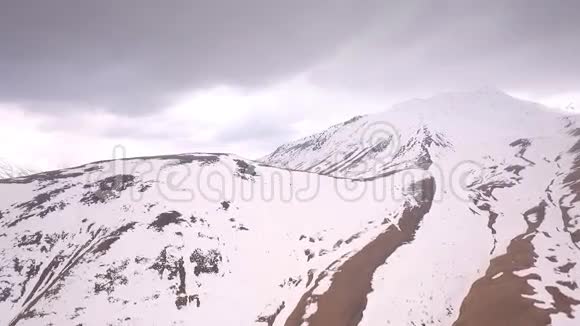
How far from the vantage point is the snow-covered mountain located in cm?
3925

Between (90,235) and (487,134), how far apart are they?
6669 inches

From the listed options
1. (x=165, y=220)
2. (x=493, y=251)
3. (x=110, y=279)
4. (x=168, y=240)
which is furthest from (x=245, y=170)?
(x=493, y=251)

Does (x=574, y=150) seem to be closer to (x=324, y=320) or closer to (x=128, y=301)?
(x=324, y=320)

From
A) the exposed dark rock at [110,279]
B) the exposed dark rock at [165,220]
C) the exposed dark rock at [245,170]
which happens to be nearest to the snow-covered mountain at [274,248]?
the exposed dark rock at [110,279]

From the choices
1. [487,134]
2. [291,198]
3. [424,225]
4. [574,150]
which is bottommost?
[424,225]

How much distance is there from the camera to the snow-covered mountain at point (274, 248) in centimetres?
3925

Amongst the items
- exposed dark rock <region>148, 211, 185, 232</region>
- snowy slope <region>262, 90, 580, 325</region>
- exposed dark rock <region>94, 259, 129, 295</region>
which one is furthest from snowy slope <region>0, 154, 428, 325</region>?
snowy slope <region>262, 90, 580, 325</region>

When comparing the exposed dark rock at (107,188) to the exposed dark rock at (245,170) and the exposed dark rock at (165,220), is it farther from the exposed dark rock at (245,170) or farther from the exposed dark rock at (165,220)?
the exposed dark rock at (245,170)

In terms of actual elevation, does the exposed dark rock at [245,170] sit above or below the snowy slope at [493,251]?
above

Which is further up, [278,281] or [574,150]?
[574,150]

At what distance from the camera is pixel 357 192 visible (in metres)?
75.8

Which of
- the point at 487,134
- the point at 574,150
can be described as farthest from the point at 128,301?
the point at 487,134

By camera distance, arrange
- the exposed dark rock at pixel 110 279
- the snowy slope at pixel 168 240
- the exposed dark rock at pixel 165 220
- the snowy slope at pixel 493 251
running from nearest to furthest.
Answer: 1. the snowy slope at pixel 493 251
2. the snowy slope at pixel 168 240
3. the exposed dark rock at pixel 110 279
4. the exposed dark rock at pixel 165 220

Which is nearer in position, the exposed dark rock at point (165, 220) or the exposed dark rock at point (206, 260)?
the exposed dark rock at point (206, 260)
